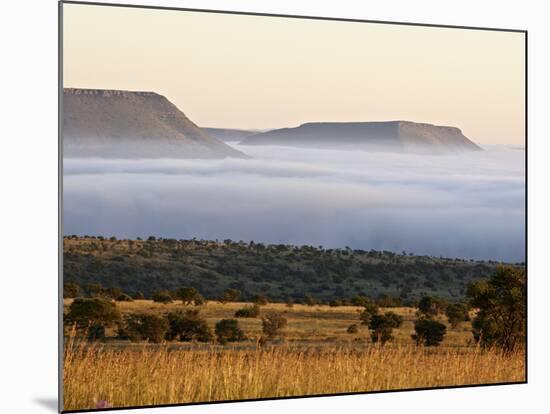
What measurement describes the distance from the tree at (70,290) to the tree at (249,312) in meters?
1.64

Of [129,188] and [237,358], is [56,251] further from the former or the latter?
[237,358]

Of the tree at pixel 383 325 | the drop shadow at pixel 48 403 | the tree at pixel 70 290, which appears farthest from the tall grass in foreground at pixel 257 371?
the tree at pixel 70 290

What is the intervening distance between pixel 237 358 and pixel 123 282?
137cm

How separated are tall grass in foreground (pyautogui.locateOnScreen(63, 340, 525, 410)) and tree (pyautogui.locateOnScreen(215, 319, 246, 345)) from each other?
13 cm

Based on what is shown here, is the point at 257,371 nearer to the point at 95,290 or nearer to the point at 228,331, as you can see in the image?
the point at 228,331

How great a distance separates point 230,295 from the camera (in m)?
13.7

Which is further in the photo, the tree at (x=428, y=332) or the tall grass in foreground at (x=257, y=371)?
the tree at (x=428, y=332)

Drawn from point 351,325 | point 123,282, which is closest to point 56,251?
point 123,282

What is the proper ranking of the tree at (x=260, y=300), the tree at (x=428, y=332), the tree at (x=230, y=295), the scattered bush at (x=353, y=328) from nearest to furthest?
1. the tree at (x=230, y=295)
2. the tree at (x=260, y=300)
3. the scattered bush at (x=353, y=328)
4. the tree at (x=428, y=332)

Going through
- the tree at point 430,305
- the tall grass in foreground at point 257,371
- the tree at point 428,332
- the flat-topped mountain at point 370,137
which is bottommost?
the tall grass in foreground at point 257,371

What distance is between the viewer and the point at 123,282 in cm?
1329

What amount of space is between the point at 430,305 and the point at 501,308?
2.76 feet

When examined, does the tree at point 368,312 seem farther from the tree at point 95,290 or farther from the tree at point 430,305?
the tree at point 95,290

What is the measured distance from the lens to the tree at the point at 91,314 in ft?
42.7
